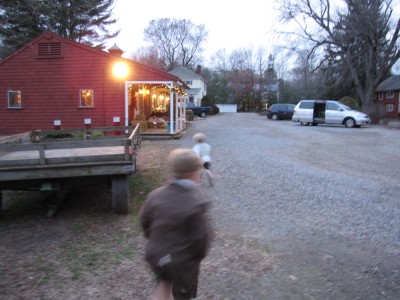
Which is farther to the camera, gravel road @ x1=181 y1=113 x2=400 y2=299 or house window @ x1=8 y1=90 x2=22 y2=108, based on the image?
house window @ x1=8 y1=90 x2=22 y2=108

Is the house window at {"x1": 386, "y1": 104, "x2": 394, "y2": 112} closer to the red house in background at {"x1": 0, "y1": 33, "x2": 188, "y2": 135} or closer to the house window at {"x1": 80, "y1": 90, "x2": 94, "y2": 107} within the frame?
the red house in background at {"x1": 0, "y1": 33, "x2": 188, "y2": 135}

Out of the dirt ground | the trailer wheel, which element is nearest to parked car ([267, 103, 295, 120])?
the dirt ground

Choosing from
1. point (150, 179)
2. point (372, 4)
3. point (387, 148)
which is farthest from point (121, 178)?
point (372, 4)

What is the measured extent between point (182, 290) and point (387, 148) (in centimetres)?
1354

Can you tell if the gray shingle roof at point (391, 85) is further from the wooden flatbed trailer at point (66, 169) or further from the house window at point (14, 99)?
the wooden flatbed trailer at point (66, 169)

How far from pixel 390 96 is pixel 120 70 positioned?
36127mm

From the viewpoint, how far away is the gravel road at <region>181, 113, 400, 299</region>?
3.81 meters

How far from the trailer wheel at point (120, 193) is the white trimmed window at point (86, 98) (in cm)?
1321

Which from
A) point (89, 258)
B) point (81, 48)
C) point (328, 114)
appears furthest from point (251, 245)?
point (328, 114)

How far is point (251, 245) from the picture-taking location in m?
4.78

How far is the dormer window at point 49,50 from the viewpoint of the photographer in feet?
59.1

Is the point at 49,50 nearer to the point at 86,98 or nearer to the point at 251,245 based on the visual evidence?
the point at 86,98

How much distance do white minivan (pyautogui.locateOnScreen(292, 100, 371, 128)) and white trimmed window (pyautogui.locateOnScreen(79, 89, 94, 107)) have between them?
14.9 m

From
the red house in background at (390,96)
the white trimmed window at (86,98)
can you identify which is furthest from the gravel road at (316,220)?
the red house in background at (390,96)
